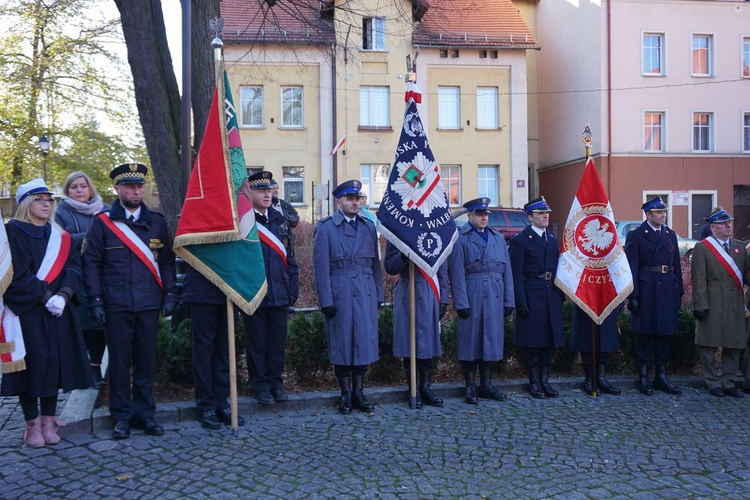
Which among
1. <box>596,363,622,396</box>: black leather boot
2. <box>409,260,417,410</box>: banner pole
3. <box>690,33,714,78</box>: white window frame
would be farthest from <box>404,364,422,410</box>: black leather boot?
<box>690,33,714,78</box>: white window frame

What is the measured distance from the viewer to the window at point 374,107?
2848cm

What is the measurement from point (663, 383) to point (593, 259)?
1582 millimetres

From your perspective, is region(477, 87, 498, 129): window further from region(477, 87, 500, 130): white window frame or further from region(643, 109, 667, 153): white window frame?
region(643, 109, 667, 153): white window frame

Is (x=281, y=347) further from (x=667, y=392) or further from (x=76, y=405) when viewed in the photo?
(x=667, y=392)

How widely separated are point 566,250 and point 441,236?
64.5 inches

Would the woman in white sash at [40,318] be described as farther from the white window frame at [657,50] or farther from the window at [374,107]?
the white window frame at [657,50]

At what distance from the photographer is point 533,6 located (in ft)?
111

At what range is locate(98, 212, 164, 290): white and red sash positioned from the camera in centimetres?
565

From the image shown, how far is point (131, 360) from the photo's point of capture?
5.79m

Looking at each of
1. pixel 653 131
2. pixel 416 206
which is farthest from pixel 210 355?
pixel 653 131

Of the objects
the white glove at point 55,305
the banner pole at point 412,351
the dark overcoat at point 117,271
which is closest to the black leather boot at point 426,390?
the banner pole at point 412,351

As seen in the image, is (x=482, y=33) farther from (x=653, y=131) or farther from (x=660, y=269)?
(x=660, y=269)

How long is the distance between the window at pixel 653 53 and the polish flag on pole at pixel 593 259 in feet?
76.1

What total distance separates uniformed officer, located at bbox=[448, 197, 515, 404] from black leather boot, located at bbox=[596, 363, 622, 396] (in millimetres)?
1221
